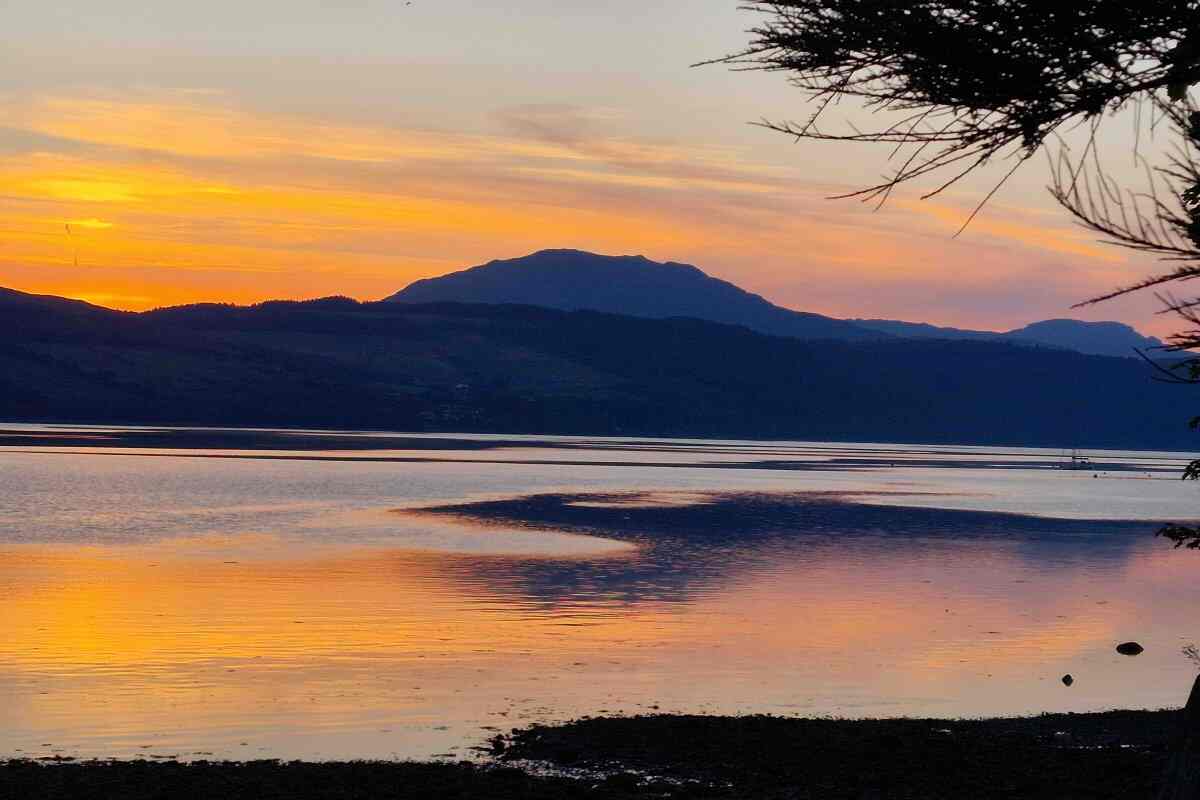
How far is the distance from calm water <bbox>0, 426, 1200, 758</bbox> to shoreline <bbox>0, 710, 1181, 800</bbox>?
1.57 m

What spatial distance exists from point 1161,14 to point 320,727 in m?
13.6

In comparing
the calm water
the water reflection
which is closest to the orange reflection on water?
the calm water

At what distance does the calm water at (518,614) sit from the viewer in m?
22.0

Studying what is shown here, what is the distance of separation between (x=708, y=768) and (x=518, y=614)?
1535cm

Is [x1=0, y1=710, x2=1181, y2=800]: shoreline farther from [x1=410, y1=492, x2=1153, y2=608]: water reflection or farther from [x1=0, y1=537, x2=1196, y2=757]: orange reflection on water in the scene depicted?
[x1=410, y1=492, x2=1153, y2=608]: water reflection

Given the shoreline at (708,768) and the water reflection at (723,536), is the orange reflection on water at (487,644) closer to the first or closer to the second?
the water reflection at (723,536)

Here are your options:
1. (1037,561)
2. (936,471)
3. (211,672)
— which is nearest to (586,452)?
(936,471)

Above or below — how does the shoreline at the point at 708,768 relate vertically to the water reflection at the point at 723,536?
above

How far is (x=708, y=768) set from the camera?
17.8 metres

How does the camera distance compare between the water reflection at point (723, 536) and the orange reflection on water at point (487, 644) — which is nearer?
the orange reflection on water at point (487, 644)

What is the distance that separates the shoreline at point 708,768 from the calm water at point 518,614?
157cm

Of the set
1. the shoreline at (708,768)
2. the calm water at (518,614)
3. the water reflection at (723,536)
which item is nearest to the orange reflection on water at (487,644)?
the calm water at (518,614)

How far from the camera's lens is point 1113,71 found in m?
12.0

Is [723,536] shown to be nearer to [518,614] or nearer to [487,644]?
[518,614]
